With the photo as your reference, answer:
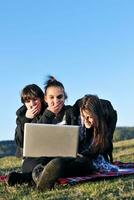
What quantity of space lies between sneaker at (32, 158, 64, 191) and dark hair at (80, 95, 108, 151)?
1228 millimetres

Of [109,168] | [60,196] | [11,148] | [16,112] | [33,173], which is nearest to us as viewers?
[60,196]

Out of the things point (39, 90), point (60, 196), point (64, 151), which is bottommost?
point (60, 196)

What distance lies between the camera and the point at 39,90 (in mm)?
12320

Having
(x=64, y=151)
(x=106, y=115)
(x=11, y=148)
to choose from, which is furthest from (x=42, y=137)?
(x=11, y=148)

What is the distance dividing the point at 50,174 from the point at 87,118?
5.44 ft

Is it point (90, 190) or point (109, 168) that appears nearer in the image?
point (90, 190)

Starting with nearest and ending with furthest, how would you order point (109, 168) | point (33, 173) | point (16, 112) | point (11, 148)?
1. point (33, 173)
2. point (109, 168)
3. point (16, 112)
4. point (11, 148)

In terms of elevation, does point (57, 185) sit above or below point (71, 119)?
below

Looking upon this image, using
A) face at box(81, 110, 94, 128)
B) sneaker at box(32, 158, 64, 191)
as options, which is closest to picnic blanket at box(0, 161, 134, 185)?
sneaker at box(32, 158, 64, 191)

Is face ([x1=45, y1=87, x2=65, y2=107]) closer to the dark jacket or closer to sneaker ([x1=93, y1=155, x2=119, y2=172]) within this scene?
the dark jacket

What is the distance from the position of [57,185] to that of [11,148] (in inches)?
1736

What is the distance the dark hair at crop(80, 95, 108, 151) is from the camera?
1130 cm

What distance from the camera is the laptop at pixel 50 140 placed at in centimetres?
1073

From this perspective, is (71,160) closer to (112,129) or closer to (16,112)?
(112,129)
